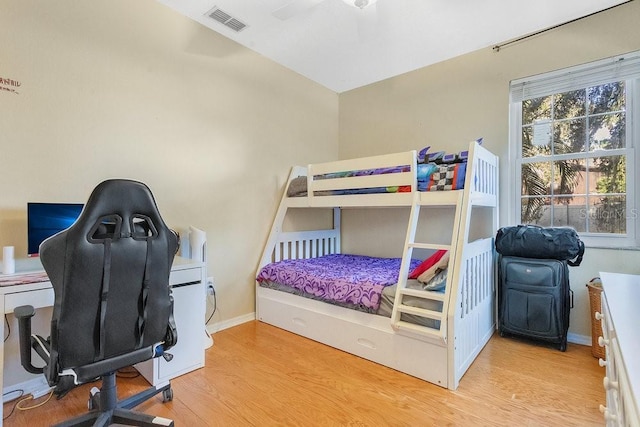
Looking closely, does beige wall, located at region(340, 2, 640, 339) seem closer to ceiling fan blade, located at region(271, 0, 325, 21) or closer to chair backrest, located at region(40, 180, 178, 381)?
ceiling fan blade, located at region(271, 0, 325, 21)

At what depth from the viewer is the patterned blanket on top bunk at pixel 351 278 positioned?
7.13 feet

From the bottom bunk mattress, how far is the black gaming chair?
1.23m

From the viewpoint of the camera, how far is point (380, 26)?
266 cm

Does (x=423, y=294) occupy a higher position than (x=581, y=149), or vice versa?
(x=581, y=149)

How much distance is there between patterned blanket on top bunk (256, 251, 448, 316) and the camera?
7.13ft

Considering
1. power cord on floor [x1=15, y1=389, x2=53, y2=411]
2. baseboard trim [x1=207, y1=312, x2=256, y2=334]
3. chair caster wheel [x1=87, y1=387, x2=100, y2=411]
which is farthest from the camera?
baseboard trim [x1=207, y1=312, x2=256, y2=334]

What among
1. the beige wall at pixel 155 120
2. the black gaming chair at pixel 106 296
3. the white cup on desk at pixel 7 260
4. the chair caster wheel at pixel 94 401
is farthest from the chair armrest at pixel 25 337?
the beige wall at pixel 155 120

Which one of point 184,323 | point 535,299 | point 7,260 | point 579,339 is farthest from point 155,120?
point 579,339

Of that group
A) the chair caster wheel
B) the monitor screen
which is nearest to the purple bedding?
the chair caster wheel

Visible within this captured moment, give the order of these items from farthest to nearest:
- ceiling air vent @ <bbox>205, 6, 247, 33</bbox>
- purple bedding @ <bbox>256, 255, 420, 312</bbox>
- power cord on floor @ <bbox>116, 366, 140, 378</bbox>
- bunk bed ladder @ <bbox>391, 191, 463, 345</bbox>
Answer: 1. ceiling air vent @ <bbox>205, 6, 247, 33</bbox>
2. purple bedding @ <bbox>256, 255, 420, 312</bbox>
3. power cord on floor @ <bbox>116, 366, 140, 378</bbox>
4. bunk bed ladder @ <bbox>391, 191, 463, 345</bbox>

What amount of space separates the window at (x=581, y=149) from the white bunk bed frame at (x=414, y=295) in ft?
1.31

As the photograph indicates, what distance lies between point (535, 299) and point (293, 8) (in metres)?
2.88

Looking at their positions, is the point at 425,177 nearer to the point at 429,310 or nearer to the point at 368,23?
the point at 429,310

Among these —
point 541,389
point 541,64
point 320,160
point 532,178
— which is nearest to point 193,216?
point 320,160
